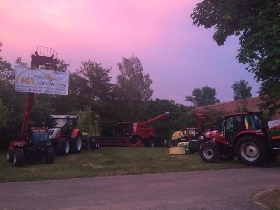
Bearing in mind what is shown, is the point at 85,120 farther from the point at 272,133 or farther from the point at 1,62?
the point at 272,133

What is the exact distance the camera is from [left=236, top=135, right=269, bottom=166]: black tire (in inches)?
599

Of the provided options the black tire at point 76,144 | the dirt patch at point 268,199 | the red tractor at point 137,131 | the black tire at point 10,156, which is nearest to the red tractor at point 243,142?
the dirt patch at point 268,199

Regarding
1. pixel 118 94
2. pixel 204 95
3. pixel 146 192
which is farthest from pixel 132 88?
pixel 204 95

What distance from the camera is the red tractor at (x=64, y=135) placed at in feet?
64.8

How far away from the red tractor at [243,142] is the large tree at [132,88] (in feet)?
76.6

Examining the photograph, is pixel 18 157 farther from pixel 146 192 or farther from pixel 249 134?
pixel 249 134

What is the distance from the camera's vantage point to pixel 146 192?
963cm

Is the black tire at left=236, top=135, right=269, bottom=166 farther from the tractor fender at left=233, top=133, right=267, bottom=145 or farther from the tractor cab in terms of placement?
the tractor cab

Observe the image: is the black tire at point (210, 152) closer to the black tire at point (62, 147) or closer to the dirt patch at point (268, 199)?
the dirt patch at point (268, 199)

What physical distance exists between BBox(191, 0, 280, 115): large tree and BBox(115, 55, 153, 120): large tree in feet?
91.5

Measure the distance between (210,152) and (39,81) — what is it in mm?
9166

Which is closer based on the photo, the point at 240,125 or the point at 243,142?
the point at 243,142

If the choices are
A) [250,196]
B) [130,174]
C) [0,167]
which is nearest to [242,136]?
[130,174]

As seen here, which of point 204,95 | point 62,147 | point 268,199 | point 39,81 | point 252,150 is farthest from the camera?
point 204,95
